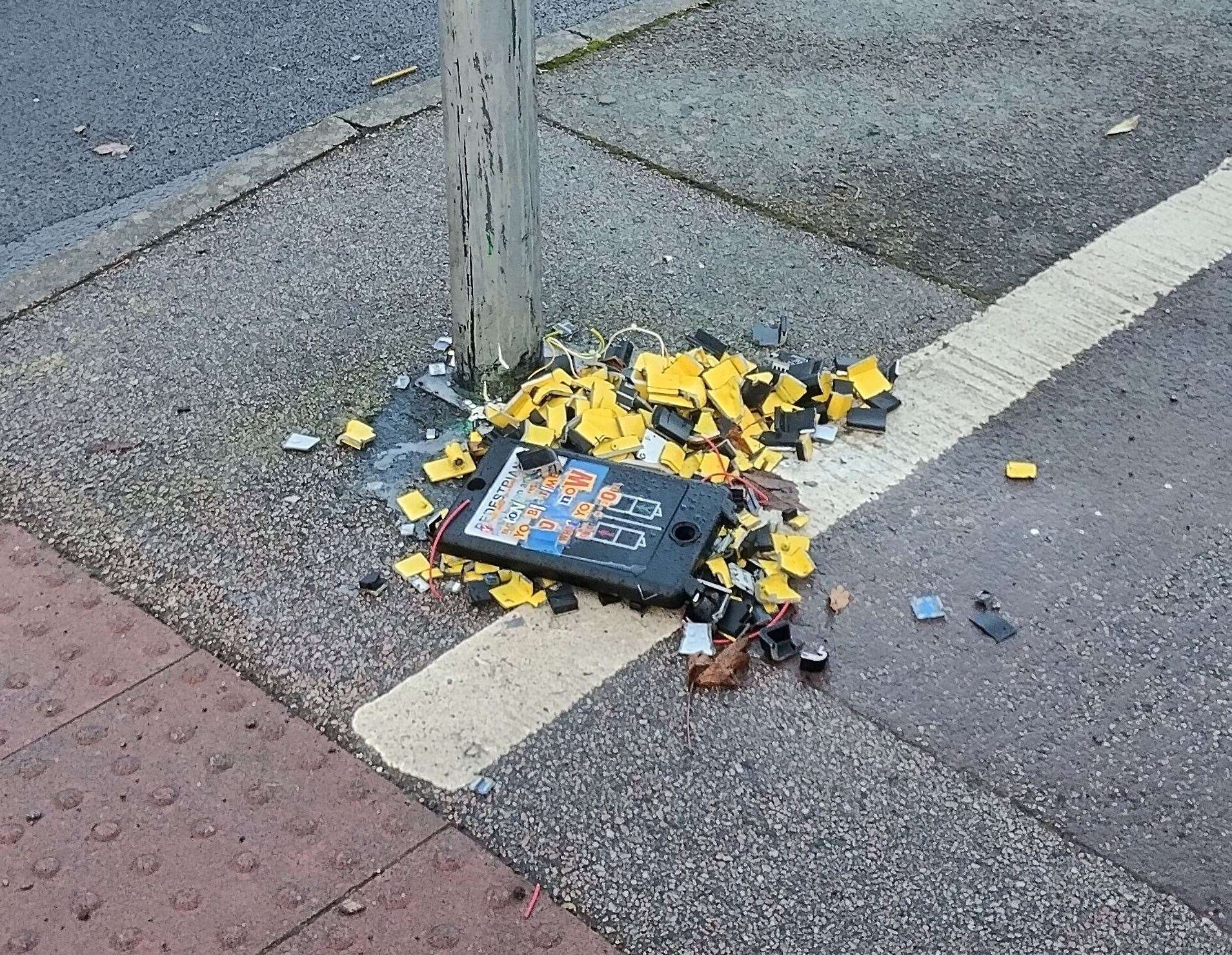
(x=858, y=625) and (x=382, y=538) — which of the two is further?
(x=382, y=538)

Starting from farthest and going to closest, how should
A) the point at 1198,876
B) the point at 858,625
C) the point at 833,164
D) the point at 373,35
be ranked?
the point at 373,35 → the point at 833,164 → the point at 858,625 → the point at 1198,876

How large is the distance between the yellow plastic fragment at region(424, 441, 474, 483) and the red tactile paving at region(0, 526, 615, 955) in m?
0.76

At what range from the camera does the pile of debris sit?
3016 mm

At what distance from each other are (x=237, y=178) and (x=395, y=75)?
43.1 inches

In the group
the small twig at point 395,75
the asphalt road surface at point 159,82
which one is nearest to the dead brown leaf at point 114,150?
the asphalt road surface at point 159,82

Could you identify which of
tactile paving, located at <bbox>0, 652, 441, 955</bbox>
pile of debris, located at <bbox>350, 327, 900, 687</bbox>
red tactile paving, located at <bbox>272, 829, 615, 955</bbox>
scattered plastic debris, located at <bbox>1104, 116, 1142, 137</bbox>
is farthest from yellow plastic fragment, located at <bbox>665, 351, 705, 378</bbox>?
scattered plastic debris, located at <bbox>1104, 116, 1142, 137</bbox>

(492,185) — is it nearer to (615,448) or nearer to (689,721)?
(615,448)

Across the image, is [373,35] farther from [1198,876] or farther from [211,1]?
[1198,876]

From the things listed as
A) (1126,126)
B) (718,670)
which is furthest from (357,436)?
(1126,126)

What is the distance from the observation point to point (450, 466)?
3.38 m

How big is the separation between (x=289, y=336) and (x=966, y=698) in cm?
224

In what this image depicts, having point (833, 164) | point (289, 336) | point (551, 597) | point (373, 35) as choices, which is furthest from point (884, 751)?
point (373, 35)

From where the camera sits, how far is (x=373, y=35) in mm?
5852

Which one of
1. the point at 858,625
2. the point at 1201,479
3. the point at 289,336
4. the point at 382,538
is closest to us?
the point at 858,625
